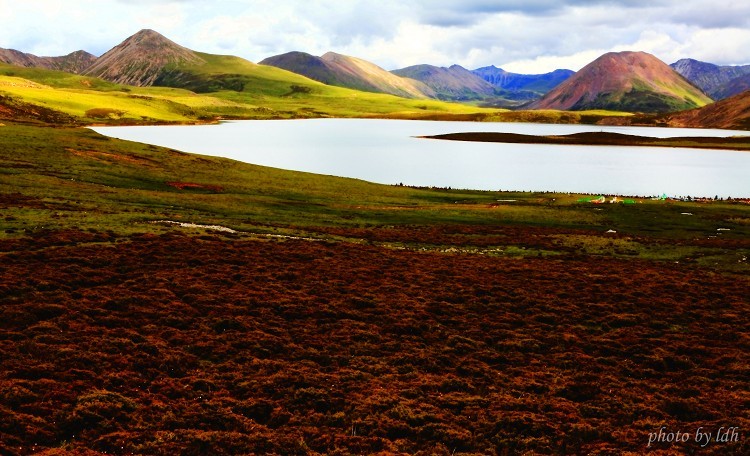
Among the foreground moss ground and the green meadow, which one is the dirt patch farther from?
the foreground moss ground

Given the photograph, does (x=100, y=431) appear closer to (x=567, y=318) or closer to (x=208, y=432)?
(x=208, y=432)

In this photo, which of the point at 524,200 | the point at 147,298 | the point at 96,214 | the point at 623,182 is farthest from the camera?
the point at 623,182

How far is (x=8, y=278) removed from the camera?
29.2 metres

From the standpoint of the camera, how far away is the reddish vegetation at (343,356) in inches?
704

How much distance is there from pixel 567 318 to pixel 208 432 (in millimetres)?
21289

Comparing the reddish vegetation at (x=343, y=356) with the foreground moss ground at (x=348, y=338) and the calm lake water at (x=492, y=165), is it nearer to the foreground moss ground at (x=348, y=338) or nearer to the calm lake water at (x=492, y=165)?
the foreground moss ground at (x=348, y=338)

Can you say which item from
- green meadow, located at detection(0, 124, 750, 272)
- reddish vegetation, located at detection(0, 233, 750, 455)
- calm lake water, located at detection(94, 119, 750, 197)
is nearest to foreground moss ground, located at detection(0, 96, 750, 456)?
reddish vegetation, located at detection(0, 233, 750, 455)

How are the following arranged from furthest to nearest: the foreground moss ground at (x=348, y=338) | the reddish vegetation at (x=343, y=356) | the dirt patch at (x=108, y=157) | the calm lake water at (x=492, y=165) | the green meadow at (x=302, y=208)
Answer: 1. the calm lake water at (x=492, y=165)
2. the dirt patch at (x=108, y=157)
3. the green meadow at (x=302, y=208)
4. the foreground moss ground at (x=348, y=338)
5. the reddish vegetation at (x=343, y=356)

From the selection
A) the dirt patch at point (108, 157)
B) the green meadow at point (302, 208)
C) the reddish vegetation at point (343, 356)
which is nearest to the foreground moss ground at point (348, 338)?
the reddish vegetation at point (343, 356)

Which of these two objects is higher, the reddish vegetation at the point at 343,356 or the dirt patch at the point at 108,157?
the dirt patch at the point at 108,157

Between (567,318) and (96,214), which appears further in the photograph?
(96,214)

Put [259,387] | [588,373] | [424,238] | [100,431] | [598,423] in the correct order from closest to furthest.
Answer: [100,431] → [598,423] → [259,387] → [588,373] → [424,238]

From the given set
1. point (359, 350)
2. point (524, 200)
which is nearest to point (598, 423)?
point (359, 350)

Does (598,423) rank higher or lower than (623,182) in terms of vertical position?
lower
